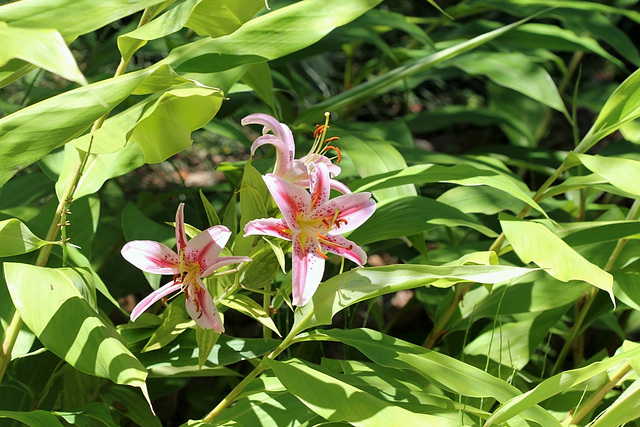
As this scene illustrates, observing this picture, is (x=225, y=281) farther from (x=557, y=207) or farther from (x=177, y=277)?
(x=557, y=207)

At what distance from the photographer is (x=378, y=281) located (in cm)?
44

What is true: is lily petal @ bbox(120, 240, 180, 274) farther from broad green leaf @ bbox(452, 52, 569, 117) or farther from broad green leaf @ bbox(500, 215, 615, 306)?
broad green leaf @ bbox(452, 52, 569, 117)

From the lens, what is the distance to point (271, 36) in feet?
1.82

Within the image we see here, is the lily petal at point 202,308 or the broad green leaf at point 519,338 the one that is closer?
the lily petal at point 202,308

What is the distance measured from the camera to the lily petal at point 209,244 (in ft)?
1.43

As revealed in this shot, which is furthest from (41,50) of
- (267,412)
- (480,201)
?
(480,201)

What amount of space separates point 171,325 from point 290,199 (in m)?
0.15

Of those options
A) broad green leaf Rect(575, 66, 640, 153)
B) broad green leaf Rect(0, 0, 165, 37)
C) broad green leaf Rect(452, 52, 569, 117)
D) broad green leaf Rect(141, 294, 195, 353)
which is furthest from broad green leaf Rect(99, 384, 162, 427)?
broad green leaf Rect(452, 52, 569, 117)

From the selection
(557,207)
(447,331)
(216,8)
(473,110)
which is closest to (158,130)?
(216,8)

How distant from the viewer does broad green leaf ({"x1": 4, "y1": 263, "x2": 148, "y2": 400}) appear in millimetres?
422

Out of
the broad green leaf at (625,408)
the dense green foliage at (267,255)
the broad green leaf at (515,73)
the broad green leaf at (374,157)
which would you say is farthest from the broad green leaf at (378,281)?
the broad green leaf at (515,73)

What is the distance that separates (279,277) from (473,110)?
63 centimetres

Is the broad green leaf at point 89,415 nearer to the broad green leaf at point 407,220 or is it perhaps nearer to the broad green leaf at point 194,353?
the broad green leaf at point 194,353

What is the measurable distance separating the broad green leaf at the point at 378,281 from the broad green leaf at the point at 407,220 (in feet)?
0.51
